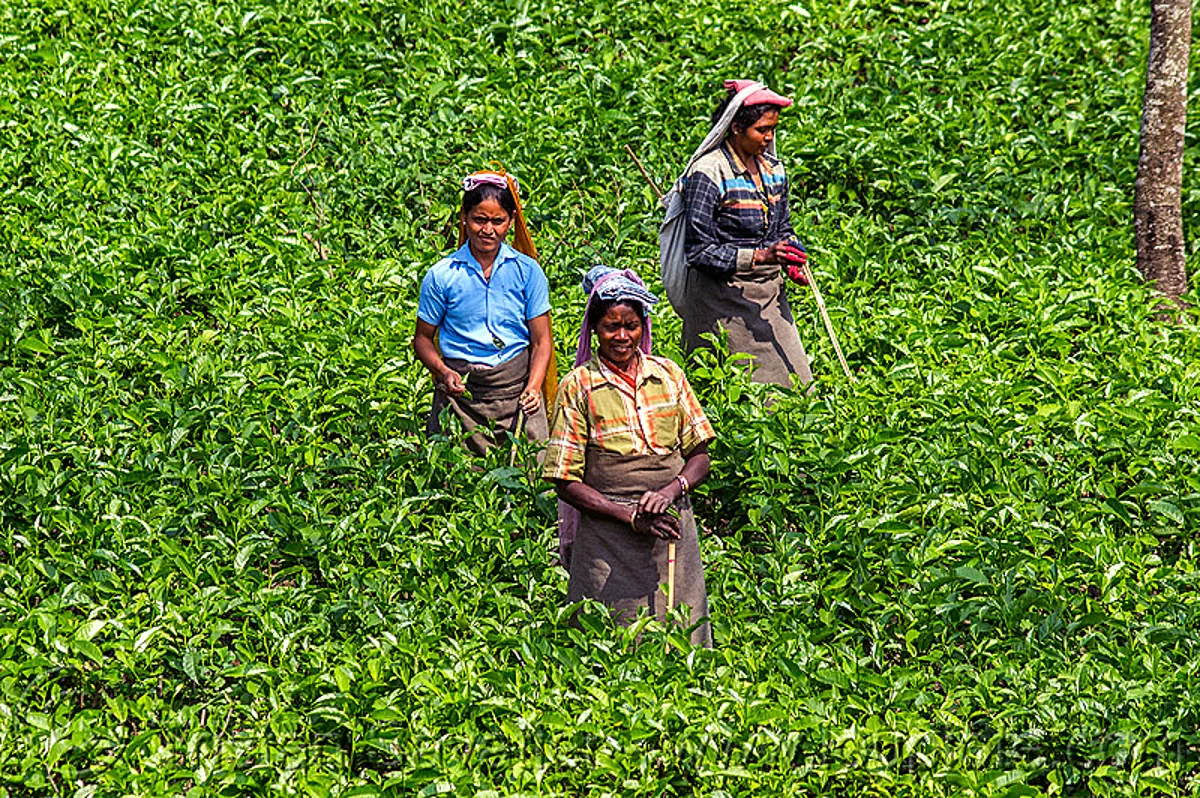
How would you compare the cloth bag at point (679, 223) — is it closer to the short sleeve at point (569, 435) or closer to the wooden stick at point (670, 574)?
the short sleeve at point (569, 435)

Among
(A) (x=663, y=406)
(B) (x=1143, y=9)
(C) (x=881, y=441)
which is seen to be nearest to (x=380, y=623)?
(A) (x=663, y=406)

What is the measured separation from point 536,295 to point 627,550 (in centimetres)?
135

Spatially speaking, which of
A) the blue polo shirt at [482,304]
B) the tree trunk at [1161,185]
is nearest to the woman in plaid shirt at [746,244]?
the blue polo shirt at [482,304]

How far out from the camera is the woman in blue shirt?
538 cm

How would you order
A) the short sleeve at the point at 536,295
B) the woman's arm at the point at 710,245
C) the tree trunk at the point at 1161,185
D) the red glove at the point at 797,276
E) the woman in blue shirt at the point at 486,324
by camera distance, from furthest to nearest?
the tree trunk at the point at 1161,185 < the red glove at the point at 797,276 < the woman's arm at the point at 710,245 < the short sleeve at the point at 536,295 < the woman in blue shirt at the point at 486,324

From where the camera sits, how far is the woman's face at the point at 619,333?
14.6 feet

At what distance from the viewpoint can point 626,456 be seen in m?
4.53

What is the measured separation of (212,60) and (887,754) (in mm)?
7210

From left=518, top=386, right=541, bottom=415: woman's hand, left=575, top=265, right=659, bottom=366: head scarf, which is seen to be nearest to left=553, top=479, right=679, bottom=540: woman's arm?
left=575, top=265, right=659, bottom=366: head scarf

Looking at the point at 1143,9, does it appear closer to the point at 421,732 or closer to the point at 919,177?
the point at 919,177

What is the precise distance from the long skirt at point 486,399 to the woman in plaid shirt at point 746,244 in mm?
970

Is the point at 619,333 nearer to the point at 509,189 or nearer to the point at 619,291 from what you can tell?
the point at 619,291

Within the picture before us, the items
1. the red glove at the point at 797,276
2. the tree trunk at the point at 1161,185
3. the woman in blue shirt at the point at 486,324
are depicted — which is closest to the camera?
the woman in blue shirt at the point at 486,324

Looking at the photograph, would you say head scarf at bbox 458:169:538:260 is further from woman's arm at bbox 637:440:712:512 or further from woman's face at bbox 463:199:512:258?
woman's arm at bbox 637:440:712:512
